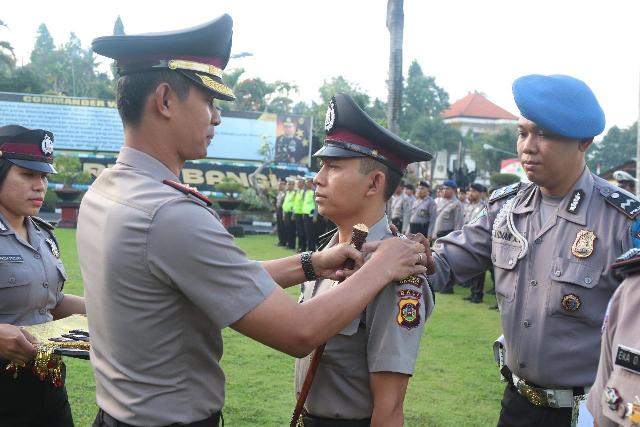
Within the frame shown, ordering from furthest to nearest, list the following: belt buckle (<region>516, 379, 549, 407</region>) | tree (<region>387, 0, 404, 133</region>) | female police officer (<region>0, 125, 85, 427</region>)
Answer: tree (<region>387, 0, 404, 133</region>)
female police officer (<region>0, 125, 85, 427</region>)
belt buckle (<region>516, 379, 549, 407</region>)

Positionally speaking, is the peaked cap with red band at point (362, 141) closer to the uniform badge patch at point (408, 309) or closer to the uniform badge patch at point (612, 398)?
the uniform badge patch at point (408, 309)

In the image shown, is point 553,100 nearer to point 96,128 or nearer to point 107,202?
point 107,202

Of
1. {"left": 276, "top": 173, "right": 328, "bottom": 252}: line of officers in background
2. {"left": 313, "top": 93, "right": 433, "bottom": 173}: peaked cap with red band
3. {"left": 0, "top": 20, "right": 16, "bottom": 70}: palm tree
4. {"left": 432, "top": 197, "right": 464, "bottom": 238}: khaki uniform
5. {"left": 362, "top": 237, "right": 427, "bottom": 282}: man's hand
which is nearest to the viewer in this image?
{"left": 362, "top": 237, "right": 427, "bottom": 282}: man's hand

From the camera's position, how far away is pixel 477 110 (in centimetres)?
8600

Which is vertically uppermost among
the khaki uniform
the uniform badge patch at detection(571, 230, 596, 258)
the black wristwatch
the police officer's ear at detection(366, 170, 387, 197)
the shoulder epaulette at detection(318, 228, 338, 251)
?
the police officer's ear at detection(366, 170, 387, 197)

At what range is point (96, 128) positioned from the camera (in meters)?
27.2

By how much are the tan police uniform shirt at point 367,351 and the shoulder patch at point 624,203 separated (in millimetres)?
946

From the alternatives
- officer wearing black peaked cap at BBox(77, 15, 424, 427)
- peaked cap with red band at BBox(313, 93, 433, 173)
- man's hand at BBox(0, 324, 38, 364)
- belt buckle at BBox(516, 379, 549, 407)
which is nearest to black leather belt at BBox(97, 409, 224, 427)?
officer wearing black peaked cap at BBox(77, 15, 424, 427)

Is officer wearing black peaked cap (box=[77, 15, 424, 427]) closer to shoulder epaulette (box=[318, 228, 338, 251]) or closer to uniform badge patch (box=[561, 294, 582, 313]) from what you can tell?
shoulder epaulette (box=[318, 228, 338, 251])

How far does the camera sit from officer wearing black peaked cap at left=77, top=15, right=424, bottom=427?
175 centimetres

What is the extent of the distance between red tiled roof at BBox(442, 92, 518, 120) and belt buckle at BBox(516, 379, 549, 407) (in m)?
84.1

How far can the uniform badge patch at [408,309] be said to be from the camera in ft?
7.06

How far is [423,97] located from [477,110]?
10.7m

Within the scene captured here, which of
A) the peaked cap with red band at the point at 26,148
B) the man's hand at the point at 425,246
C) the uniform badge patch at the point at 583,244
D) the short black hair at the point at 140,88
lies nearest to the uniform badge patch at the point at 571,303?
the uniform badge patch at the point at 583,244
